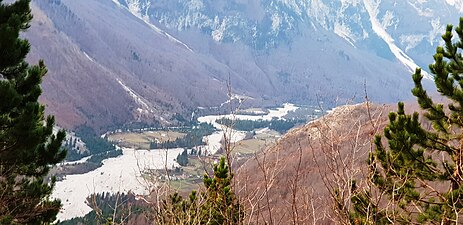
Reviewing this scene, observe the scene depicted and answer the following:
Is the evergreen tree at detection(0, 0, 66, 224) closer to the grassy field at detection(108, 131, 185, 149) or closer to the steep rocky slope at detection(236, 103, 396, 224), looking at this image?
the steep rocky slope at detection(236, 103, 396, 224)

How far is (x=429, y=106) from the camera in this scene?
985 centimetres

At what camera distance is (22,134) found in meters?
9.55

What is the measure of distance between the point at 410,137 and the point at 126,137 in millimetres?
173959

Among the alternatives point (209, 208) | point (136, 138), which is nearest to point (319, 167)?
point (209, 208)

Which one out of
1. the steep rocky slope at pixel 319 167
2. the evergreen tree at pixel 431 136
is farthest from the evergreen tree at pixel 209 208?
the evergreen tree at pixel 431 136

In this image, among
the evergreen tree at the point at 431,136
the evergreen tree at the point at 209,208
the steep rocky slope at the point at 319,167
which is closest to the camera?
the steep rocky slope at the point at 319,167

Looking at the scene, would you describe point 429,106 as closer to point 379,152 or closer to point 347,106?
point 379,152

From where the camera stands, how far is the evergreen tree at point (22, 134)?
9438 millimetres

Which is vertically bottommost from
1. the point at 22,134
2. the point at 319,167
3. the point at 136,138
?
the point at 136,138

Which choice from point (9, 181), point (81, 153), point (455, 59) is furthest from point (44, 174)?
point (81, 153)

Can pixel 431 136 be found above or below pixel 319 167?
above

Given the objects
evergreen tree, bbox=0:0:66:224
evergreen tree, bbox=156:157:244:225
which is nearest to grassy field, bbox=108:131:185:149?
evergreen tree, bbox=0:0:66:224

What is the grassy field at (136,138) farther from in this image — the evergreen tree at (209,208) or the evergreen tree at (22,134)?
the evergreen tree at (209,208)

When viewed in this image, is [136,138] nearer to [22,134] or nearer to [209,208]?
[209,208]
